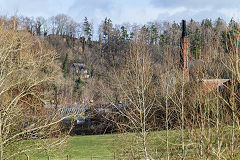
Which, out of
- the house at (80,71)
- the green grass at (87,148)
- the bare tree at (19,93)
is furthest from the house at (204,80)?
the house at (80,71)

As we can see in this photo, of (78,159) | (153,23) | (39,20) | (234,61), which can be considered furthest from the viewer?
(39,20)

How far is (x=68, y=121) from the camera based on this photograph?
96.2ft

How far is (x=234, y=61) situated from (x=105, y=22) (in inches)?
2512

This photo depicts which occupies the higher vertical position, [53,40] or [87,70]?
[53,40]

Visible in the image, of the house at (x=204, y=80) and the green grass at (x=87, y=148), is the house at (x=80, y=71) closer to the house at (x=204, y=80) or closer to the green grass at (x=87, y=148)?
the green grass at (x=87, y=148)

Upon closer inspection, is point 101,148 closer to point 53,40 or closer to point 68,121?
point 68,121

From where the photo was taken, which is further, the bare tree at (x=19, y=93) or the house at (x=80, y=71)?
the house at (x=80, y=71)

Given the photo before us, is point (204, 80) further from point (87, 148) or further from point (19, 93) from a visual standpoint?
point (87, 148)

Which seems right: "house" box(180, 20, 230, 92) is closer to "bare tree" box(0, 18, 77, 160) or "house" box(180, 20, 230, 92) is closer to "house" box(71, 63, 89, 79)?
"bare tree" box(0, 18, 77, 160)

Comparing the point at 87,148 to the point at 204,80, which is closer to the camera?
the point at 204,80

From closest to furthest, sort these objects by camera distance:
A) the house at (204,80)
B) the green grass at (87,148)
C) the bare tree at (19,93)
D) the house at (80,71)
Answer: the house at (204,80) < the bare tree at (19,93) < the green grass at (87,148) < the house at (80,71)

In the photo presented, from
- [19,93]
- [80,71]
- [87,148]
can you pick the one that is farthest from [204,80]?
[80,71]

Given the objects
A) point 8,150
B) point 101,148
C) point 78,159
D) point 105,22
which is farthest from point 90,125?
point 105,22

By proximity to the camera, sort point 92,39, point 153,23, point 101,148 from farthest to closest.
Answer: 1. point 92,39
2. point 153,23
3. point 101,148
